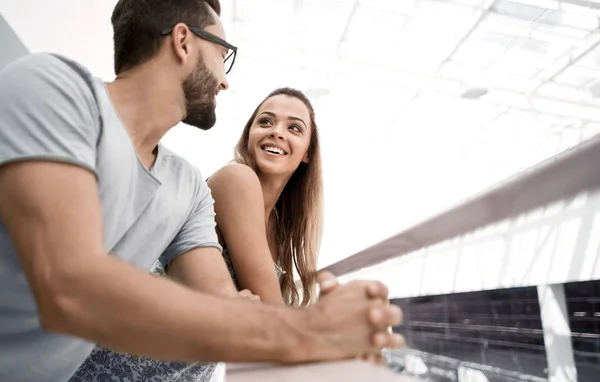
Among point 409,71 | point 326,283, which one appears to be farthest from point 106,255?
point 409,71

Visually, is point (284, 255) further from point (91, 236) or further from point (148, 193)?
point (91, 236)

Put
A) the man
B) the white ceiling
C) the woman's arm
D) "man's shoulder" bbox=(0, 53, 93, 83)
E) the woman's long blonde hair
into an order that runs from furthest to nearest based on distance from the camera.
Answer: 1. the white ceiling
2. the woman's long blonde hair
3. the woman's arm
4. "man's shoulder" bbox=(0, 53, 93, 83)
5. the man

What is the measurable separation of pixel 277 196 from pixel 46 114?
0.68 m

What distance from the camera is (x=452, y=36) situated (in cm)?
575

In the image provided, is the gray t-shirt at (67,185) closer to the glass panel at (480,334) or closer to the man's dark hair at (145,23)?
the man's dark hair at (145,23)

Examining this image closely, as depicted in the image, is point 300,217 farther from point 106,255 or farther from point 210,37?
point 106,255

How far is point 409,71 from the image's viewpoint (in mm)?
6590

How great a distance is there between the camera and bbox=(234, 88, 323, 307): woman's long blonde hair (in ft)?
3.31

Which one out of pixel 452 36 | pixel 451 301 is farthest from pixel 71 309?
pixel 452 36

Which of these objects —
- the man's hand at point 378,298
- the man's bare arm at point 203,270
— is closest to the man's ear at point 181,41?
the man's bare arm at point 203,270

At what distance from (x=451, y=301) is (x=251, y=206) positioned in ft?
17.2

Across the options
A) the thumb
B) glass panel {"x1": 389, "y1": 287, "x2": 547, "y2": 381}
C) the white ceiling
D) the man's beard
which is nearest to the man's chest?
the man's beard

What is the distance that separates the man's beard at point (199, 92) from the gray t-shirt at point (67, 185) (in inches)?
3.3

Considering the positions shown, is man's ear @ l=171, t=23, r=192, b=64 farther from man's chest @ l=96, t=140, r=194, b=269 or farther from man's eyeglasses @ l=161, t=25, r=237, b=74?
man's chest @ l=96, t=140, r=194, b=269
